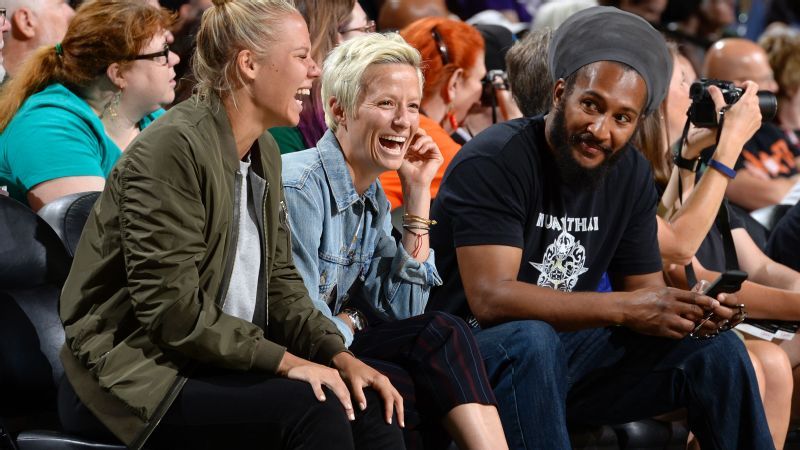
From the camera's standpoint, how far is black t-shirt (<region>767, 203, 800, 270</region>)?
14.1 ft

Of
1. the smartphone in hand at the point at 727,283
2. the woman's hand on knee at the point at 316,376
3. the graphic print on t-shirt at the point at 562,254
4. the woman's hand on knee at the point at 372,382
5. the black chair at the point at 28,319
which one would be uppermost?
the smartphone in hand at the point at 727,283

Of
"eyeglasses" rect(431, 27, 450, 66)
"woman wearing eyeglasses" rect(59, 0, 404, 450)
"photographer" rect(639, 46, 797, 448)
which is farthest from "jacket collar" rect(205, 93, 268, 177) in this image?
"eyeglasses" rect(431, 27, 450, 66)

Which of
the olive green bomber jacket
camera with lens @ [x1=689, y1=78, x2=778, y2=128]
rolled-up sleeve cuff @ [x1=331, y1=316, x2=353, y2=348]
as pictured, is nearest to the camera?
the olive green bomber jacket

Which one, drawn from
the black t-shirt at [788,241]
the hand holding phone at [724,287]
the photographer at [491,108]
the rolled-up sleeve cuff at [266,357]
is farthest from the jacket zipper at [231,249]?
the black t-shirt at [788,241]

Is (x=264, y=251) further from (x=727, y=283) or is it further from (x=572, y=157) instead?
(x=727, y=283)

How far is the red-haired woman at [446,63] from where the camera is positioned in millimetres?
4461

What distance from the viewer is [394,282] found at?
312 centimetres

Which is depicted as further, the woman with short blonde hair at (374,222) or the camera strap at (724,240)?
the camera strap at (724,240)

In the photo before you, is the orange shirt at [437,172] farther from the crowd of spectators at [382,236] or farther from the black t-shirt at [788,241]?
the black t-shirt at [788,241]

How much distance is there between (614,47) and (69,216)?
156 cm

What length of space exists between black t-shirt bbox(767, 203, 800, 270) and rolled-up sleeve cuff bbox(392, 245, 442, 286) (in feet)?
5.89

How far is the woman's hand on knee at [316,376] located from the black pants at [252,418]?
17mm

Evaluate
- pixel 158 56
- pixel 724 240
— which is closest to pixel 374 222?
pixel 158 56

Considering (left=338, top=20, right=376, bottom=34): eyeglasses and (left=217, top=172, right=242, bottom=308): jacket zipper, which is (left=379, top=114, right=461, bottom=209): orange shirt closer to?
(left=338, top=20, right=376, bottom=34): eyeglasses
